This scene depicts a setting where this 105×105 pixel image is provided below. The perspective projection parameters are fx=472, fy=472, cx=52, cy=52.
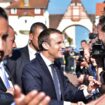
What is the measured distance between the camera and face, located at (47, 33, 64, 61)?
440cm

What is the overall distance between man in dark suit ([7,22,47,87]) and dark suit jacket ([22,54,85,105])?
A: 8.2 inches

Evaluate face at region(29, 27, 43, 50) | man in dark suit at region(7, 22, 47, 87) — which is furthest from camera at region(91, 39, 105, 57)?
face at region(29, 27, 43, 50)

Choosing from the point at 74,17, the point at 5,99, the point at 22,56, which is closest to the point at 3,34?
the point at 5,99

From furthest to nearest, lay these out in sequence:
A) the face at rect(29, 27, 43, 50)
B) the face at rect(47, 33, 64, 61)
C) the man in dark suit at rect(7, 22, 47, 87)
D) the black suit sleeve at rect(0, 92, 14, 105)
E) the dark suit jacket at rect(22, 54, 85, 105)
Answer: the face at rect(29, 27, 43, 50) < the man in dark suit at rect(7, 22, 47, 87) < the face at rect(47, 33, 64, 61) < the dark suit jacket at rect(22, 54, 85, 105) < the black suit sleeve at rect(0, 92, 14, 105)

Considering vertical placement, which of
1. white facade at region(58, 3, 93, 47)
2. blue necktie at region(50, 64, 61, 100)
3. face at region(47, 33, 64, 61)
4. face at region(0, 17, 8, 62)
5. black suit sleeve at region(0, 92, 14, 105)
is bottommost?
white facade at region(58, 3, 93, 47)

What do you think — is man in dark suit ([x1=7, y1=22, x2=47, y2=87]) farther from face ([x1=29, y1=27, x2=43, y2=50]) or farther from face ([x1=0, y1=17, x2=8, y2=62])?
face ([x1=0, y1=17, x2=8, y2=62])

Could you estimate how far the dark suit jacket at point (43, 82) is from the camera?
12.9 ft

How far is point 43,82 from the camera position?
4.07m

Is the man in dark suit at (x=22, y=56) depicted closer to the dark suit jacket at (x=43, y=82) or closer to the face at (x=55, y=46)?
the dark suit jacket at (x=43, y=82)

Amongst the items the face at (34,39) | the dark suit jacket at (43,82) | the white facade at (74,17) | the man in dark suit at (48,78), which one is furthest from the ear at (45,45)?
the white facade at (74,17)

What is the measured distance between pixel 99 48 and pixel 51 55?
487 mm

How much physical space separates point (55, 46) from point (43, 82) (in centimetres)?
60

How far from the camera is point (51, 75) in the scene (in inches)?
164

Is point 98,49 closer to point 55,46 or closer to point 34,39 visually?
point 55,46
